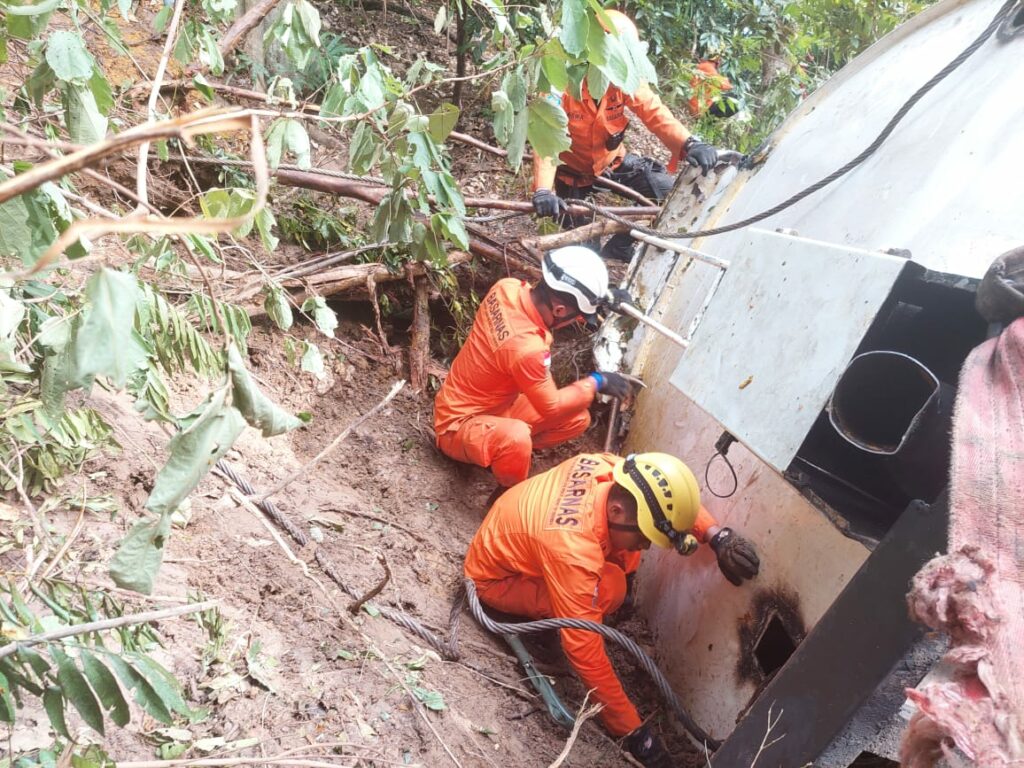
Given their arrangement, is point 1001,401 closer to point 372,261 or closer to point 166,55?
point 166,55

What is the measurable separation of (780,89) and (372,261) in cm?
510

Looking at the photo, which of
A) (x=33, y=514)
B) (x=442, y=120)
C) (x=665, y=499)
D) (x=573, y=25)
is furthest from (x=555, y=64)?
(x=665, y=499)

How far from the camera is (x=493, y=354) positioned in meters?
3.99

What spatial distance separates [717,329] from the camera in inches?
86.1

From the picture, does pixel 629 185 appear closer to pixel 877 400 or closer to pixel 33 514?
pixel 877 400

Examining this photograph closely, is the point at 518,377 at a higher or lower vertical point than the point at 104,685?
lower

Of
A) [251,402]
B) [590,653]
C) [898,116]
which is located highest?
[898,116]

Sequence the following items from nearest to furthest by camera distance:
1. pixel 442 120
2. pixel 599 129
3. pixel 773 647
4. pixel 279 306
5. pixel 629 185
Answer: pixel 279 306, pixel 442 120, pixel 773 647, pixel 599 129, pixel 629 185

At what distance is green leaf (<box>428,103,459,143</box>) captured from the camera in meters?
2.24

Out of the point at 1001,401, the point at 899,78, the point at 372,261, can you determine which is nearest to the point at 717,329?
the point at 1001,401

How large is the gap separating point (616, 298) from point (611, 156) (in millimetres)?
A: 1913

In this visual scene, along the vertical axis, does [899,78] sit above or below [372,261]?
above

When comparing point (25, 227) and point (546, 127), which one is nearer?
point (25, 227)

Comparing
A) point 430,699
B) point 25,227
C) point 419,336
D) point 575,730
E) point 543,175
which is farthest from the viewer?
point 543,175
